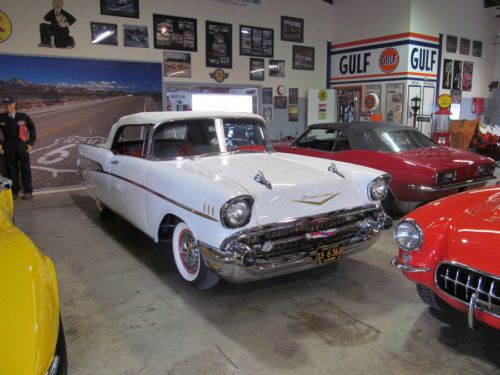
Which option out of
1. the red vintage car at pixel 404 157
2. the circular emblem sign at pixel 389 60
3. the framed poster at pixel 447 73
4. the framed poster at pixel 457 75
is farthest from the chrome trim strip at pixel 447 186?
the framed poster at pixel 457 75

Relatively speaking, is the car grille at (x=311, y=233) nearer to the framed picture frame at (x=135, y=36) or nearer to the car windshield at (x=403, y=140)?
the car windshield at (x=403, y=140)

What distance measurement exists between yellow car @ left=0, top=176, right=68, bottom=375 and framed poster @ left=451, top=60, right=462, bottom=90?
487 inches

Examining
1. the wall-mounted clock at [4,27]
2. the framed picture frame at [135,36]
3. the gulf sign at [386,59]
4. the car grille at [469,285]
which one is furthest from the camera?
the gulf sign at [386,59]

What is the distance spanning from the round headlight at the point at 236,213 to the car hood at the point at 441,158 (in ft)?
10.6

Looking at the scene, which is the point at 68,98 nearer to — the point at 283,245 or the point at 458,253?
the point at 283,245

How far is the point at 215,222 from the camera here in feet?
9.38

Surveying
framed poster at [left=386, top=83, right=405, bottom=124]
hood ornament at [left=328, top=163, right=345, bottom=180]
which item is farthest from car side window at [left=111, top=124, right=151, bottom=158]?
framed poster at [left=386, top=83, right=405, bottom=124]

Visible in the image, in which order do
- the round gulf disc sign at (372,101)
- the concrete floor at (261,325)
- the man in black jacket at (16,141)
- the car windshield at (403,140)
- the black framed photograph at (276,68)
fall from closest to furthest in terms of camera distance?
the concrete floor at (261,325)
the car windshield at (403,140)
the man in black jacket at (16,141)
the black framed photograph at (276,68)
the round gulf disc sign at (372,101)

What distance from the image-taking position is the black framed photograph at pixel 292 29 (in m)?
10.6

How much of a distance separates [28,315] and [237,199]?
146 centimetres

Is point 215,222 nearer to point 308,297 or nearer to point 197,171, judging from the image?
point 197,171

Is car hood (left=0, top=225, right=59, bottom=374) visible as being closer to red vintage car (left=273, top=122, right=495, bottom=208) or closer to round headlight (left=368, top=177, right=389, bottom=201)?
round headlight (left=368, top=177, right=389, bottom=201)

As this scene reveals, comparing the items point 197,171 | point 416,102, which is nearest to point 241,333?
point 197,171

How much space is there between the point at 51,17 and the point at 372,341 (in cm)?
797
